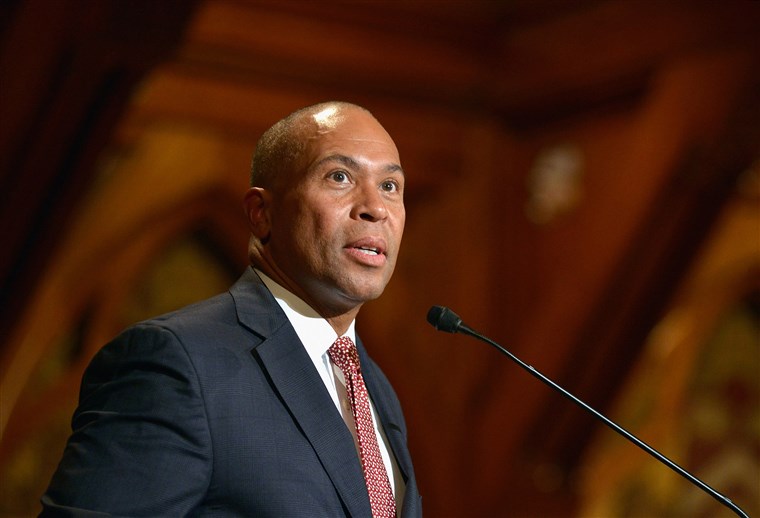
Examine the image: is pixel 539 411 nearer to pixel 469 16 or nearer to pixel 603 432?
pixel 603 432

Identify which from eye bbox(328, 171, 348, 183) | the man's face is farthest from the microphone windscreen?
eye bbox(328, 171, 348, 183)

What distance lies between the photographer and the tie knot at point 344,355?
179 centimetres

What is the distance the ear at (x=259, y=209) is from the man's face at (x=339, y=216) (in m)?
0.02

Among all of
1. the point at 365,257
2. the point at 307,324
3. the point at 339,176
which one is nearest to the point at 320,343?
the point at 307,324

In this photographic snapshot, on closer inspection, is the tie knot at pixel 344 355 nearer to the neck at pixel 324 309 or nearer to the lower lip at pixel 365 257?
the neck at pixel 324 309

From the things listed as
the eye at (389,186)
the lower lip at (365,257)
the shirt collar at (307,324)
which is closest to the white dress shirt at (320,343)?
the shirt collar at (307,324)

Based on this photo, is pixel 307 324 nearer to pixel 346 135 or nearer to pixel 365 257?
pixel 365 257

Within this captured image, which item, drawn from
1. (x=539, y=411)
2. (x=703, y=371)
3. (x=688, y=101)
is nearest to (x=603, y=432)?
(x=539, y=411)

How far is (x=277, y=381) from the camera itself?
→ 5.32ft

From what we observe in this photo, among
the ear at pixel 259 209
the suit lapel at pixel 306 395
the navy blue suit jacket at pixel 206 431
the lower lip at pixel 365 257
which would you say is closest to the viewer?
the navy blue suit jacket at pixel 206 431

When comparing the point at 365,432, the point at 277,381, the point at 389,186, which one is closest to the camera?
the point at 277,381

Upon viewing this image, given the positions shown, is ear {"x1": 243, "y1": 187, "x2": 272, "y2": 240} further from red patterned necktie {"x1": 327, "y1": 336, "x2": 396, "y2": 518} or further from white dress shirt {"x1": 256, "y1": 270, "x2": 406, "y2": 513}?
red patterned necktie {"x1": 327, "y1": 336, "x2": 396, "y2": 518}

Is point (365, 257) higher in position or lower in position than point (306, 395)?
higher

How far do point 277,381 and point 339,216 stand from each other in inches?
11.0
